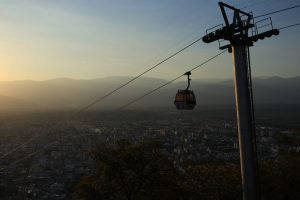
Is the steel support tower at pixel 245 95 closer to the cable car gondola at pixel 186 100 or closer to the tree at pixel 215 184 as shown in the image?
the cable car gondola at pixel 186 100

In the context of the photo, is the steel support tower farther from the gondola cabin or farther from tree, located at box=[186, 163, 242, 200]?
tree, located at box=[186, 163, 242, 200]

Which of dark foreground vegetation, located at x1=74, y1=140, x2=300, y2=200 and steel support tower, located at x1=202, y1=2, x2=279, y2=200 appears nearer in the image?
steel support tower, located at x1=202, y1=2, x2=279, y2=200

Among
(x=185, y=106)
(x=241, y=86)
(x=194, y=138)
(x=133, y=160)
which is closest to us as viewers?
(x=241, y=86)

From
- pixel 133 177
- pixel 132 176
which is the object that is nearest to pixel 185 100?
pixel 133 177

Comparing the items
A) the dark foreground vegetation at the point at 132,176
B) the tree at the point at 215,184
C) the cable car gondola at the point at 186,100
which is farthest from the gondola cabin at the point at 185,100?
the tree at the point at 215,184

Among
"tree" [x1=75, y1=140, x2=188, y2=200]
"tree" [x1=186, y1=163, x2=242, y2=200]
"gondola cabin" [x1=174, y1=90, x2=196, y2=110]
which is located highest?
"gondola cabin" [x1=174, y1=90, x2=196, y2=110]

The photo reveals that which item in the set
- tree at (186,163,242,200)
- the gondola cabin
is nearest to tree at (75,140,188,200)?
tree at (186,163,242,200)

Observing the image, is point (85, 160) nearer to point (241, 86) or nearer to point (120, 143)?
point (120, 143)

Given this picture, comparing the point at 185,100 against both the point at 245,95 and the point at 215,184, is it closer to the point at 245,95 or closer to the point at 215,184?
the point at 245,95

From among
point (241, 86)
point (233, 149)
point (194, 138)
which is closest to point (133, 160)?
point (241, 86)
